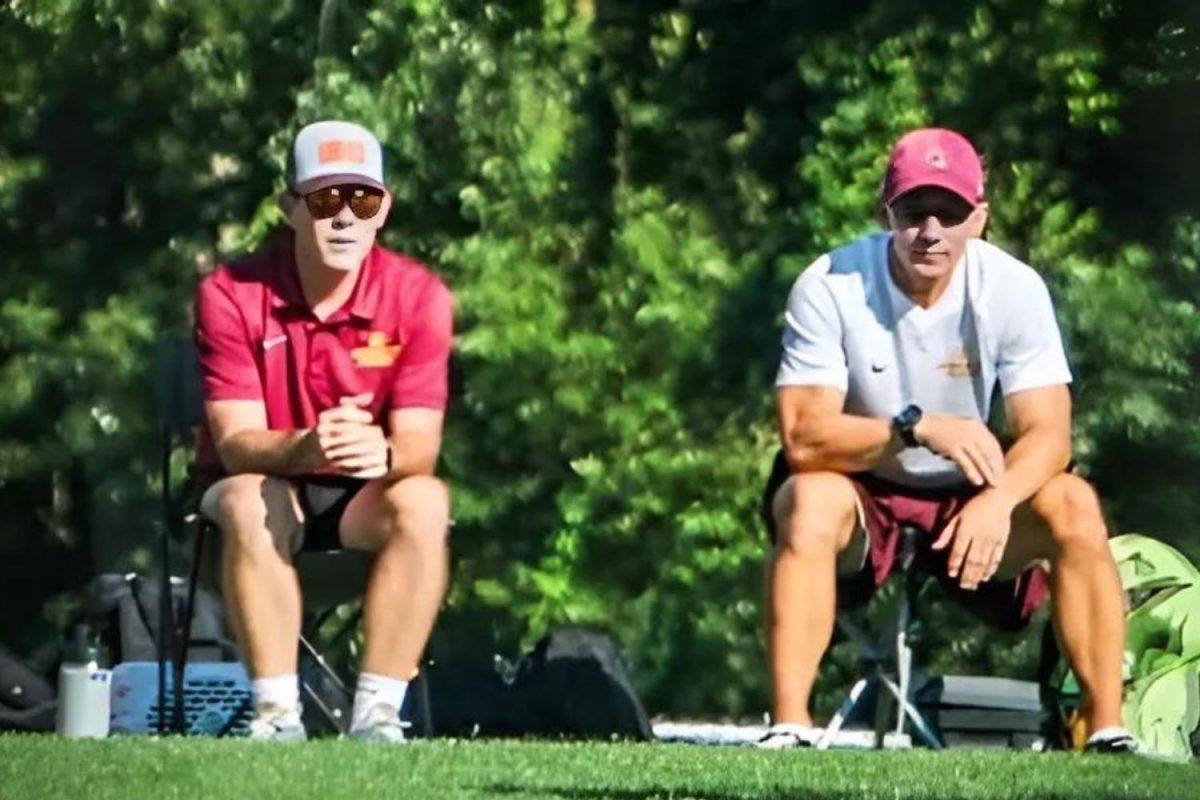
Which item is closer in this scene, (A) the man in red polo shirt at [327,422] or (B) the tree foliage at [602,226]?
(A) the man in red polo shirt at [327,422]

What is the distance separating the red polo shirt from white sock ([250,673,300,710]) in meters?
0.61

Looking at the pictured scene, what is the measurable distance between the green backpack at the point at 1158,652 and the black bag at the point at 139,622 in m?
2.29

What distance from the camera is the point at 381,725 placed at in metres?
7.55

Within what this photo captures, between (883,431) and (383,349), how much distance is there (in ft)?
3.67

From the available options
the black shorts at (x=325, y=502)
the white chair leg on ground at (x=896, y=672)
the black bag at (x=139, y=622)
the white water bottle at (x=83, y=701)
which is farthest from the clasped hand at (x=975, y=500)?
the black bag at (x=139, y=622)

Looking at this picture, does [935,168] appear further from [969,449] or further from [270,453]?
[270,453]

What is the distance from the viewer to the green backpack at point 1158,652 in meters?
8.07

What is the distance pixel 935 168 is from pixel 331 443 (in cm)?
138

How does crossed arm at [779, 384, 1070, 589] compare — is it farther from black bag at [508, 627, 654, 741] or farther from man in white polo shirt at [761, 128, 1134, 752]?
black bag at [508, 627, 654, 741]

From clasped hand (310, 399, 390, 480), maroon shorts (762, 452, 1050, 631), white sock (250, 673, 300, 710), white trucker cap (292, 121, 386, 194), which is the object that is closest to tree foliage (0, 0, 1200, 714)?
maroon shorts (762, 452, 1050, 631)

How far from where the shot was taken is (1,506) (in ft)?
52.3

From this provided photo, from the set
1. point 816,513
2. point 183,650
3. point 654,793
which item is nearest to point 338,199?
point 183,650

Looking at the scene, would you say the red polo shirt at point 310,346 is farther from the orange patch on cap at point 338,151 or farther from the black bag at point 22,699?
the black bag at point 22,699

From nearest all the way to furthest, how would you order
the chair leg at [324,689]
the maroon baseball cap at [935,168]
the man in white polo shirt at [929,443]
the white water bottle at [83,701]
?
the man in white polo shirt at [929,443], the maroon baseball cap at [935,168], the white water bottle at [83,701], the chair leg at [324,689]
